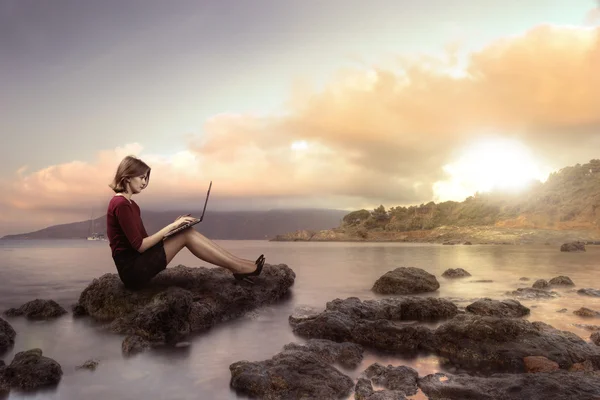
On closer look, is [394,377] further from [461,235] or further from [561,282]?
[461,235]

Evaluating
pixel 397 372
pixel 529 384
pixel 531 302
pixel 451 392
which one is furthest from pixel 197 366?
pixel 531 302

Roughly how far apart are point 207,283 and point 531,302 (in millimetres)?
10791

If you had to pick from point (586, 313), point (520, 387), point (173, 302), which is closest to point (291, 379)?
point (520, 387)

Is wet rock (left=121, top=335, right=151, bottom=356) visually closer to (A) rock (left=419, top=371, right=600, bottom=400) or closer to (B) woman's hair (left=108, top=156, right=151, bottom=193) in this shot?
(B) woman's hair (left=108, top=156, right=151, bottom=193)

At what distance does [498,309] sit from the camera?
1023 centimetres

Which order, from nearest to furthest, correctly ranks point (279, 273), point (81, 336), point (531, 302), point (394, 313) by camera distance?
point (81, 336) → point (394, 313) → point (531, 302) → point (279, 273)

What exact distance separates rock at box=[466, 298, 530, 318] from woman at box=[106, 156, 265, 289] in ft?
22.3

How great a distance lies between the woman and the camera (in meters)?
8.07

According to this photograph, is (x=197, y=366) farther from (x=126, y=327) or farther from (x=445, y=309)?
(x=445, y=309)

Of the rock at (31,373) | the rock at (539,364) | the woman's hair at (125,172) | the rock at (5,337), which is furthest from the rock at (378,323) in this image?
the rock at (5,337)

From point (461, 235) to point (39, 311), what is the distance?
14267 cm

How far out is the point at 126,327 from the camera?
8516mm

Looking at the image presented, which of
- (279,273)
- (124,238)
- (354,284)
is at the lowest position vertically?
(354,284)

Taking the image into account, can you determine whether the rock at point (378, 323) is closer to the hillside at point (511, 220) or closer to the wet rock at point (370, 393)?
the wet rock at point (370, 393)
